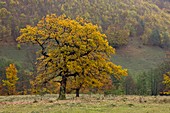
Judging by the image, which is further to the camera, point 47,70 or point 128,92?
point 128,92

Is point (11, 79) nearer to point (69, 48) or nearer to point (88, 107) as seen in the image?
point (69, 48)

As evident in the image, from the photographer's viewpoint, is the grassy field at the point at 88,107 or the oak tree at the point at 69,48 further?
the oak tree at the point at 69,48

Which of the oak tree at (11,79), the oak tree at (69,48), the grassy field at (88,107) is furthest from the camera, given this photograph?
the oak tree at (11,79)

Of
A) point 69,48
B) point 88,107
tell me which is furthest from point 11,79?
point 88,107

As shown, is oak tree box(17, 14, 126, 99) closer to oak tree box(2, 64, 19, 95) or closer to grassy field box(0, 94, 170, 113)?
grassy field box(0, 94, 170, 113)

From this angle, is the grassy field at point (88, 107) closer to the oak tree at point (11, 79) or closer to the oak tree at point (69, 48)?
the oak tree at point (69, 48)

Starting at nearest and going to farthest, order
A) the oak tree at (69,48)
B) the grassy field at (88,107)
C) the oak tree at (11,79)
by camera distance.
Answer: the grassy field at (88,107), the oak tree at (69,48), the oak tree at (11,79)

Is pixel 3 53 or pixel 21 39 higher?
pixel 3 53

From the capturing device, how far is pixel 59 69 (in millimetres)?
42625

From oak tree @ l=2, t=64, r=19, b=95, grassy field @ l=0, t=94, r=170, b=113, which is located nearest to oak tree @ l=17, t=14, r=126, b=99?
grassy field @ l=0, t=94, r=170, b=113

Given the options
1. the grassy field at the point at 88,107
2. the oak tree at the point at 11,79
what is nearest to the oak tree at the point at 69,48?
the grassy field at the point at 88,107

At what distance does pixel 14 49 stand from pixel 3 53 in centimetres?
1052

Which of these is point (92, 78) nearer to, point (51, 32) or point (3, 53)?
point (51, 32)

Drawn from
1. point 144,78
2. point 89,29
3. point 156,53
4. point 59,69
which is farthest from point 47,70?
point 156,53
